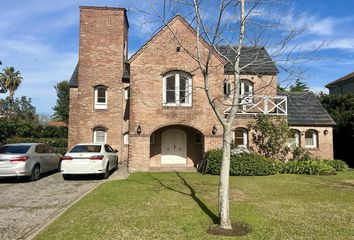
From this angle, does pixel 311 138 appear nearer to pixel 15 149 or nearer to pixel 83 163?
pixel 83 163

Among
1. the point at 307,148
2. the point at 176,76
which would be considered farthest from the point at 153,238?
the point at 307,148

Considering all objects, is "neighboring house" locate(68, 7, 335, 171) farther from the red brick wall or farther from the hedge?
the hedge

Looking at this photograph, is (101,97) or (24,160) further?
(101,97)

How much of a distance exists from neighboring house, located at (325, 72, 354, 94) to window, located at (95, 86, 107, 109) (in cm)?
2715

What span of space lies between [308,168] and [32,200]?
1324cm

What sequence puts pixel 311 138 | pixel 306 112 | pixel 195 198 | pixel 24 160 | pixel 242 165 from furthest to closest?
Result: pixel 306 112
pixel 311 138
pixel 242 165
pixel 24 160
pixel 195 198

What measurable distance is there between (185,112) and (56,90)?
38.0 m

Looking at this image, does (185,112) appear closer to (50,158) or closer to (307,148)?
(50,158)

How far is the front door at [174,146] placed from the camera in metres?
21.1

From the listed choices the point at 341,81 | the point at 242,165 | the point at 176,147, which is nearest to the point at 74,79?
the point at 176,147

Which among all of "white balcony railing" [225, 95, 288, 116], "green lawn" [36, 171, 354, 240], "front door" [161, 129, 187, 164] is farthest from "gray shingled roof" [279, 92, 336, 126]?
"green lawn" [36, 171, 354, 240]

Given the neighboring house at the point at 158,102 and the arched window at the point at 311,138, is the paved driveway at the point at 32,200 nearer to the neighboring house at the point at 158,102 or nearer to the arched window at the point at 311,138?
the neighboring house at the point at 158,102

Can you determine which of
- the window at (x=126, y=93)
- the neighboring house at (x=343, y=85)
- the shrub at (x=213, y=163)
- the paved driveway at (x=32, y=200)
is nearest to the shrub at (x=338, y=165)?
the shrub at (x=213, y=163)

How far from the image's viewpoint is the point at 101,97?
23.6 m
